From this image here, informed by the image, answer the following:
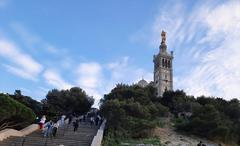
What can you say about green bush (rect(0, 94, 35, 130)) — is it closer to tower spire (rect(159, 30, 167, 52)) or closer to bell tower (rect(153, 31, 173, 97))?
bell tower (rect(153, 31, 173, 97))

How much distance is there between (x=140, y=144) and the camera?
77.6ft

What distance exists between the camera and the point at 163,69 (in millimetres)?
97438

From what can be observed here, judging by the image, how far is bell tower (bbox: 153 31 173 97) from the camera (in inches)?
3721

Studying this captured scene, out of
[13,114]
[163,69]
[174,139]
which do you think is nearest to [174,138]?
[174,139]

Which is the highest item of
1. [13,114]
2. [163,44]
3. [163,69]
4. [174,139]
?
[163,44]

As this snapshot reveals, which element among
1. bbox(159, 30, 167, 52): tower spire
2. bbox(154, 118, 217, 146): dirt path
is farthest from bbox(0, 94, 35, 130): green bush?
bbox(159, 30, 167, 52): tower spire

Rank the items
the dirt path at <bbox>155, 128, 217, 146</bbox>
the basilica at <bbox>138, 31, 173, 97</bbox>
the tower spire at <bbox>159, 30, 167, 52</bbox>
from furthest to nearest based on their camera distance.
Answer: the tower spire at <bbox>159, 30, 167, 52</bbox> → the basilica at <bbox>138, 31, 173, 97</bbox> → the dirt path at <bbox>155, 128, 217, 146</bbox>

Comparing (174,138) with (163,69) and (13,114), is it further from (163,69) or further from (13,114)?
(163,69)

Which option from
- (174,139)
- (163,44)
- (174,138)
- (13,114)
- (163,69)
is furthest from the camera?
(163,44)

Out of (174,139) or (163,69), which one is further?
(163,69)

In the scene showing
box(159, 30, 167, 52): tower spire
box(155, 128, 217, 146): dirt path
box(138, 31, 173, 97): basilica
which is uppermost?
box(159, 30, 167, 52): tower spire

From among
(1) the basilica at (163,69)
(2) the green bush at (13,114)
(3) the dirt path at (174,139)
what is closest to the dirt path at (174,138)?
(3) the dirt path at (174,139)

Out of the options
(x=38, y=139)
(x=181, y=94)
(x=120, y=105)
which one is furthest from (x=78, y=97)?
(x=38, y=139)

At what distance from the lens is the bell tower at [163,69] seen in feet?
310
